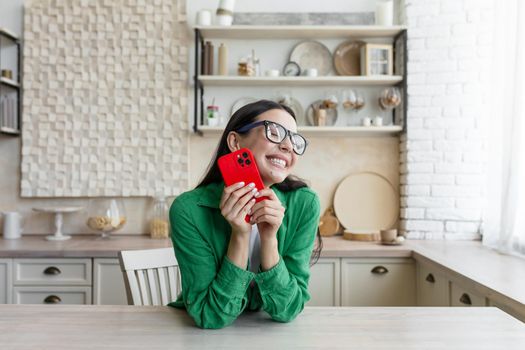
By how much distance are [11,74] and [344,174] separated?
2288 millimetres

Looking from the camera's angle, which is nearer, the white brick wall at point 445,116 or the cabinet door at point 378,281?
the cabinet door at point 378,281

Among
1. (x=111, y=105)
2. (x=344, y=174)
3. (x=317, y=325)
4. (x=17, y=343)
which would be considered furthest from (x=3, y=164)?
(x=317, y=325)

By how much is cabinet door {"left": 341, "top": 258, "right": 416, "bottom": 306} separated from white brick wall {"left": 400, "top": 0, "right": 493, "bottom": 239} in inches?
18.4

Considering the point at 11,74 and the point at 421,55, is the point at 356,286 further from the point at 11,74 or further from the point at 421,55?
the point at 11,74

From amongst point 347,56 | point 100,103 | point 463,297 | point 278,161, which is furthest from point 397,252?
point 100,103

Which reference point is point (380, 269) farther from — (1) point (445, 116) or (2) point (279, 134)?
(2) point (279, 134)

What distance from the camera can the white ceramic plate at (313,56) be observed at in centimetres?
328

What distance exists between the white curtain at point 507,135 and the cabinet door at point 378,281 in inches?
19.4

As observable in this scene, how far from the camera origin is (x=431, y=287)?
7.91ft

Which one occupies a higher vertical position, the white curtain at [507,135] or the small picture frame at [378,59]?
the small picture frame at [378,59]

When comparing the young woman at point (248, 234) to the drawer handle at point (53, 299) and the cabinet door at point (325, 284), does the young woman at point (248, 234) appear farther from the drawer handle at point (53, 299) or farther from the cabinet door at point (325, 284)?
the drawer handle at point (53, 299)

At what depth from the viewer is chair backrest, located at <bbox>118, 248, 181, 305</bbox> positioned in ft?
5.50

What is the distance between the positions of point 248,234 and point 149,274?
0.75m

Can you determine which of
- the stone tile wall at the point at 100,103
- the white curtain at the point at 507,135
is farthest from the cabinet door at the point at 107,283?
the white curtain at the point at 507,135
